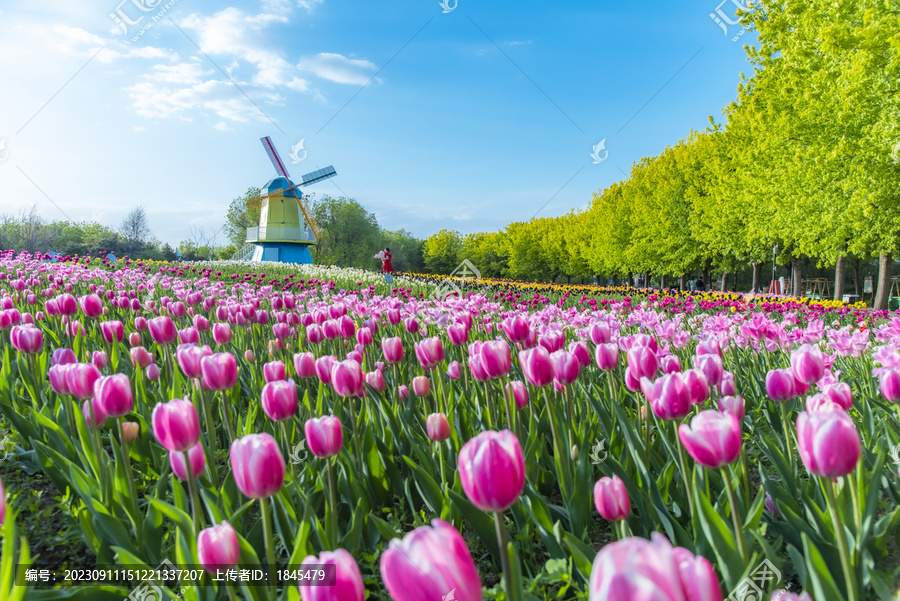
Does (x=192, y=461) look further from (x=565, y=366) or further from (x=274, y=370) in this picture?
(x=565, y=366)

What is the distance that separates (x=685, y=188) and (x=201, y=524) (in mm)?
33167

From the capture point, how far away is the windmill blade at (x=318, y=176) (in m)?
42.4

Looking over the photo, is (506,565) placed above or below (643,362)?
below

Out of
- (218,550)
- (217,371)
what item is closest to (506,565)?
(218,550)

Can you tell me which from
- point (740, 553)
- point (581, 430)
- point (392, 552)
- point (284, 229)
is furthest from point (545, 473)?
point (284, 229)

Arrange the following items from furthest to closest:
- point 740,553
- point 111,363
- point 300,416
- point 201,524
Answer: point 111,363, point 300,416, point 201,524, point 740,553

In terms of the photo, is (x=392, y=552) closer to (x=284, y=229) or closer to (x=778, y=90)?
(x=778, y=90)

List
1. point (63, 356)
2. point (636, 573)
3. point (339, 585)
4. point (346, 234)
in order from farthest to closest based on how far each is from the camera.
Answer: point (346, 234) < point (63, 356) < point (339, 585) < point (636, 573)

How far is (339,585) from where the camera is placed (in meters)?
0.84

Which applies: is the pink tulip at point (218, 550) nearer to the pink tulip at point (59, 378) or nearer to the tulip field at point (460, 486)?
the tulip field at point (460, 486)

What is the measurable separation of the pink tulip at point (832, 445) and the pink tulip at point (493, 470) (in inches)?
28.4

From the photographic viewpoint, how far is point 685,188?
30578 mm

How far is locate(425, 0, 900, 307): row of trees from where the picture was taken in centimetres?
1309

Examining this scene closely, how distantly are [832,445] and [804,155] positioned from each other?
17630mm
